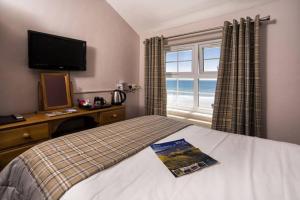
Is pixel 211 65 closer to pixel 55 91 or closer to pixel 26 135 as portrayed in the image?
pixel 55 91

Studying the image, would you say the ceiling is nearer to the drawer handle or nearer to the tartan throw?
the tartan throw

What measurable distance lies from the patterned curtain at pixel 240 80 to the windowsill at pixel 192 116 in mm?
340

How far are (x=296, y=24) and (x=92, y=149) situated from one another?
2325 mm

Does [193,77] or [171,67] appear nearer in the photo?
[193,77]

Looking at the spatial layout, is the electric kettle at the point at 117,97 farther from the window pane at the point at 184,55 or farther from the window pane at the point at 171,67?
the window pane at the point at 184,55

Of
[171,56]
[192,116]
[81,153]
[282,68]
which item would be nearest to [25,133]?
[81,153]

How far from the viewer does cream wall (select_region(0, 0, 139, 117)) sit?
1.72 m

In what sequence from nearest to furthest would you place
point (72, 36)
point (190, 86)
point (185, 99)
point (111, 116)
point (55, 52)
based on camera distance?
point (55, 52)
point (72, 36)
point (111, 116)
point (190, 86)
point (185, 99)

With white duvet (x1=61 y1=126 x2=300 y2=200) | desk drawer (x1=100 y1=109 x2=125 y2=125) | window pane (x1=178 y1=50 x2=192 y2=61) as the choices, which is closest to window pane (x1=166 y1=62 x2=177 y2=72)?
window pane (x1=178 y1=50 x2=192 y2=61)

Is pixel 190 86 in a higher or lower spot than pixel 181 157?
higher

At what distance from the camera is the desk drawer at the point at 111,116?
2209mm

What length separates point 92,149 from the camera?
3.54 ft

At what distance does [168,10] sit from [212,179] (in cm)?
238

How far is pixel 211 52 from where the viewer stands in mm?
2492
